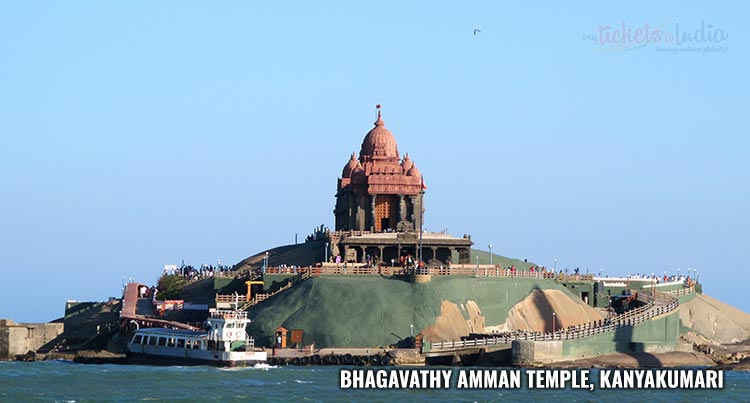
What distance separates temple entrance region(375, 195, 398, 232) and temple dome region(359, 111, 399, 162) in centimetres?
494

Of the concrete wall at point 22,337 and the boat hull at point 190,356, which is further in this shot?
the concrete wall at point 22,337

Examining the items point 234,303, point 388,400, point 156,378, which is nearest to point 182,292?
point 234,303

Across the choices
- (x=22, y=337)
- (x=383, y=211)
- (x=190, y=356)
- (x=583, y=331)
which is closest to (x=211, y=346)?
(x=190, y=356)

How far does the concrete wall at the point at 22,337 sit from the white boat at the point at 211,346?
1147 cm

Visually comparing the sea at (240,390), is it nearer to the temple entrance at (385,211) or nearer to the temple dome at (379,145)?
the temple entrance at (385,211)

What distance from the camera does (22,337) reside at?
14400 cm

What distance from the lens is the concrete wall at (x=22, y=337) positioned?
14275cm

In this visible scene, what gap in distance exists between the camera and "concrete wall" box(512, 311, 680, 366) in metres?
134

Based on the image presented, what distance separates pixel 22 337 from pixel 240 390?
37.1m

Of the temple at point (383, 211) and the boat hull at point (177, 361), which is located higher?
the temple at point (383, 211)

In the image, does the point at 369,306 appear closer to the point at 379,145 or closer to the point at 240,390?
the point at 240,390

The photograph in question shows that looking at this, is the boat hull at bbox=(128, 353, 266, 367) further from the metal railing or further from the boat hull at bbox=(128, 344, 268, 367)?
the metal railing

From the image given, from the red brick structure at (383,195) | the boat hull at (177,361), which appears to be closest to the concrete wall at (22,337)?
the boat hull at (177,361)

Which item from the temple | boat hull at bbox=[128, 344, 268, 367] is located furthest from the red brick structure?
boat hull at bbox=[128, 344, 268, 367]
